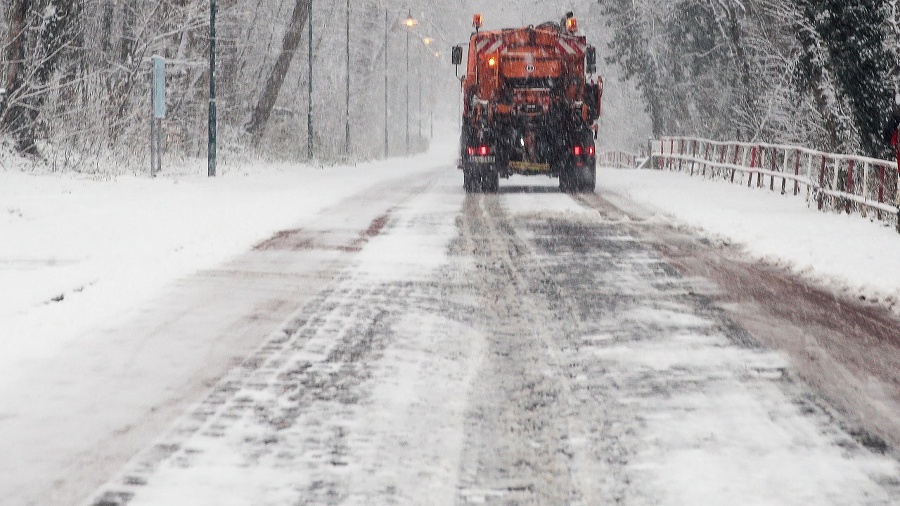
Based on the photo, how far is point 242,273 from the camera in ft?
35.1

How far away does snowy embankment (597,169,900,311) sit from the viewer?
10.6 meters

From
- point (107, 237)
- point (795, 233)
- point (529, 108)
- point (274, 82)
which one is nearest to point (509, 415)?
point (107, 237)

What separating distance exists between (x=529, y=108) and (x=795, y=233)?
1026 centimetres

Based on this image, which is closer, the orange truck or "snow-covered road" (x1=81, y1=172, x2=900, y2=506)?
"snow-covered road" (x1=81, y1=172, x2=900, y2=506)

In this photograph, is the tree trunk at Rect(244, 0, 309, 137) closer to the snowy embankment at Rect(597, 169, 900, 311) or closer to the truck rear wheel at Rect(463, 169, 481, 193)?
the truck rear wheel at Rect(463, 169, 481, 193)

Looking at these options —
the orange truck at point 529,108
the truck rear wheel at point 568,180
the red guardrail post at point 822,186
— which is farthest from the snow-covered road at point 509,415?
the truck rear wheel at point 568,180

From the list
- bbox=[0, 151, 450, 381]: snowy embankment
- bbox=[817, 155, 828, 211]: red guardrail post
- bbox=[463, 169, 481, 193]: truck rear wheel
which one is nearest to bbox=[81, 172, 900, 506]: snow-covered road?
bbox=[0, 151, 450, 381]: snowy embankment

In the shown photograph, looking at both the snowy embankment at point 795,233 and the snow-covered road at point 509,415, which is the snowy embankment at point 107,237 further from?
the snowy embankment at point 795,233

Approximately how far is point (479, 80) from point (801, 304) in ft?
52.8

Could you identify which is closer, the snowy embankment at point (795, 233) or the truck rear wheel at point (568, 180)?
the snowy embankment at point (795, 233)

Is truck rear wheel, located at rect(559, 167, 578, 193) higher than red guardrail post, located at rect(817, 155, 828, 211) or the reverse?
the reverse

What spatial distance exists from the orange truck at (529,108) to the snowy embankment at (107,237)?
123 inches

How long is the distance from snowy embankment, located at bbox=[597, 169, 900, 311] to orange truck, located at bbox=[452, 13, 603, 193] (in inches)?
50.7

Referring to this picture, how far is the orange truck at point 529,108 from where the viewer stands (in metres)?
24.0
